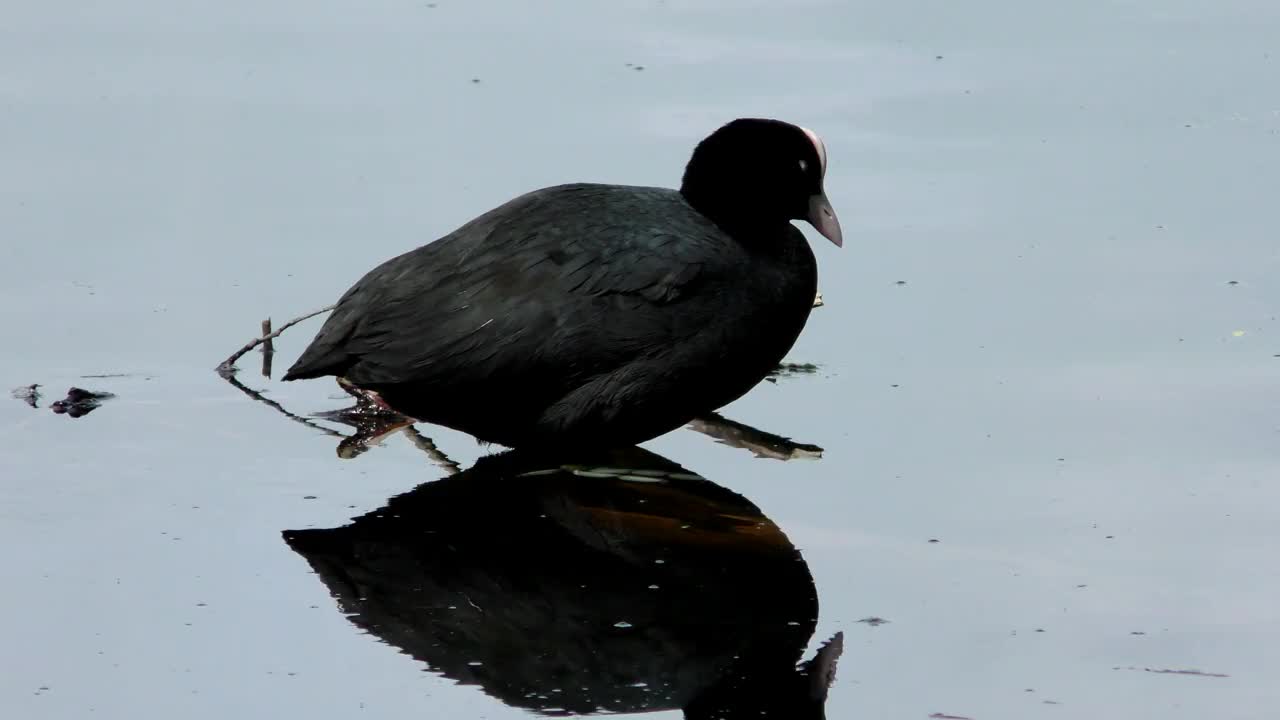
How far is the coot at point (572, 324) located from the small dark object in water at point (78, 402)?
663 millimetres

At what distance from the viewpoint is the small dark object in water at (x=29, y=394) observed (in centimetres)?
553

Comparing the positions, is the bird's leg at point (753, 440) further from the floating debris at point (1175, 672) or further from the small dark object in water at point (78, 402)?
the small dark object in water at point (78, 402)

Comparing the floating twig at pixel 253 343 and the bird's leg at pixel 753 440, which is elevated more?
the floating twig at pixel 253 343

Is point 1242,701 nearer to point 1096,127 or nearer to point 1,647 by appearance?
point 1,647

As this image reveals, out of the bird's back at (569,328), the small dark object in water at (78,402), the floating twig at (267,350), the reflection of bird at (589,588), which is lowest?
the reflection of bird at (589,588)

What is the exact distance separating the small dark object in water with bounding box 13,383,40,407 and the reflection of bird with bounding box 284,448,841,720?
1.14 metres

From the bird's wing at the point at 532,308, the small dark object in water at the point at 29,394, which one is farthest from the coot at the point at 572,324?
the small dark object in water at the point at 29,394

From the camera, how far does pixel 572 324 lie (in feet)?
16.7

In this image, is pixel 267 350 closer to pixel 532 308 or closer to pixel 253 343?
pixel 253 343

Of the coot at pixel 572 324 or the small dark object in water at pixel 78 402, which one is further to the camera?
the small dark object in water at pixel 78 402

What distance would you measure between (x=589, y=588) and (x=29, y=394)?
185cm

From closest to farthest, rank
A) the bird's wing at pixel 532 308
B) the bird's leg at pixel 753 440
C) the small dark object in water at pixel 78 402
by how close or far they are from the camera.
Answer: the bird's wing at pixel 532 308
the bird's leg at pixel 753 440
the small dark object in water at pixel 78 402

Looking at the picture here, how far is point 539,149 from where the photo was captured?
754 cm

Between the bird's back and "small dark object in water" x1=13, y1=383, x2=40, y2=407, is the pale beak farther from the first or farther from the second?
"small dark object in water" x1=13, y1=383, x2=40, y2=407
